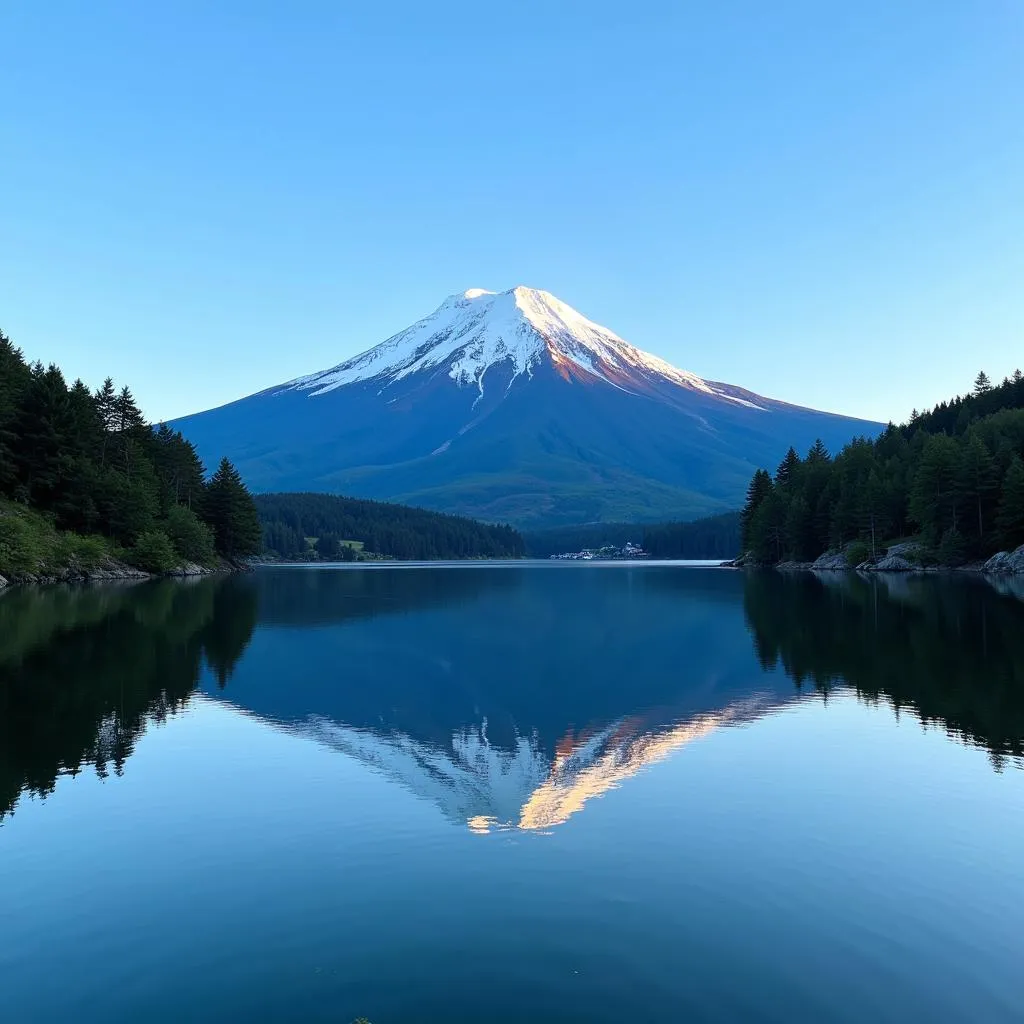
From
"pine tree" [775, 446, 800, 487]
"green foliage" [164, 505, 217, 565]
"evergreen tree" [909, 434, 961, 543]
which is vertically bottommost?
"green foliage" [164, 505, 217, 565]

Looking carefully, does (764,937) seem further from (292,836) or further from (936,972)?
(292,836)

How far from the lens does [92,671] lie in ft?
104

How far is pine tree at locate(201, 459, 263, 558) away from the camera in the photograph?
133125 millimetres

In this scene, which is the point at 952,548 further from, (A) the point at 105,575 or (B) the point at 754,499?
(A) the point at 105,575

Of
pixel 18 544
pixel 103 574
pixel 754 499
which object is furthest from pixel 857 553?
pixel 18 544

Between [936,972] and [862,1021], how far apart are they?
1.72m

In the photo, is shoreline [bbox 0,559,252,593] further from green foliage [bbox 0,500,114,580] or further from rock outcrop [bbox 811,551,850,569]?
rock outcrop [bbox 811,551,850,569]

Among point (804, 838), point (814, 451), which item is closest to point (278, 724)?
point (804, 838)

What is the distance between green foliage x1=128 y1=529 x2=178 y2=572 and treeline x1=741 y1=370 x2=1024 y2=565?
92291 millimetres

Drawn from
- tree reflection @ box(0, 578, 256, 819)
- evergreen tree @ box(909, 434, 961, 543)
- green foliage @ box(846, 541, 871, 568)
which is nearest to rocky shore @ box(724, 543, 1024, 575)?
green foliage @ box(846, 541, 871, 568)

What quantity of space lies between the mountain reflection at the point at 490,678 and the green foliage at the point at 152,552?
33073mm

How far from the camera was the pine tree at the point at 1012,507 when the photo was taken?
315 ft

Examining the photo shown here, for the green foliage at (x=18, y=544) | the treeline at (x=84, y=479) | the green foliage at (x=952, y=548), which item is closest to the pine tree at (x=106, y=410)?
the treeline at (x=84, y=479)

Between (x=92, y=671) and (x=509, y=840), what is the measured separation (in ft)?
73.1
